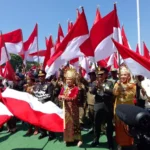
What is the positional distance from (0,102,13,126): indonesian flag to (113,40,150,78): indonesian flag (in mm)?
2230

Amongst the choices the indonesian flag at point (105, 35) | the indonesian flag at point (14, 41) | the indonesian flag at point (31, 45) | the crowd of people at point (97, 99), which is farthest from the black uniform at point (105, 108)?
the indonesian flag at point (31, 45)

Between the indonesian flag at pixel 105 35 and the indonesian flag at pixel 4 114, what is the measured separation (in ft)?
6.88

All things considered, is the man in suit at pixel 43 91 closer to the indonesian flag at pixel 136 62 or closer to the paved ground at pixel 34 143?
the paved ground at pixel 34 143

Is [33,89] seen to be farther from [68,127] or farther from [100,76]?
[100,76]

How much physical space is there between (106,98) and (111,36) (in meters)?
1.35

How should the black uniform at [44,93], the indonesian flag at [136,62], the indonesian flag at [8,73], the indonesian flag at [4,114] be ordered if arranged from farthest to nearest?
the indonesian flag at [8,73] → the black uniform at [44,93] → the indonesian flag at [4,114] → the indonesian flag at [136,62]

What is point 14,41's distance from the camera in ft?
32.7

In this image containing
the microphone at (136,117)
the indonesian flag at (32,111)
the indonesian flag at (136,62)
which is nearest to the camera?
the microphone at (136,117)

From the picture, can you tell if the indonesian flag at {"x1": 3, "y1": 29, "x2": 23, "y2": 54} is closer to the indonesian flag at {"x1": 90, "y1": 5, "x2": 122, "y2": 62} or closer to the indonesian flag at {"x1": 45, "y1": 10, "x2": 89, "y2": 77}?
the indonesian flag at {"x1": 45, "y1": 10, "x2": 89, "y2": 77}

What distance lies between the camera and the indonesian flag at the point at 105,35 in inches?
229

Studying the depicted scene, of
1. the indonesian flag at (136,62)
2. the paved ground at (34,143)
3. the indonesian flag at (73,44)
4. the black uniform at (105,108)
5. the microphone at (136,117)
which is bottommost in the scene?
the paved ground at (34,143)

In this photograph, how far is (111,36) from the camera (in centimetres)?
595

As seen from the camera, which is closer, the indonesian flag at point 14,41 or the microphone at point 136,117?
the microphone at point 136,117

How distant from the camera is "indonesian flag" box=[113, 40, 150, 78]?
425 cm
